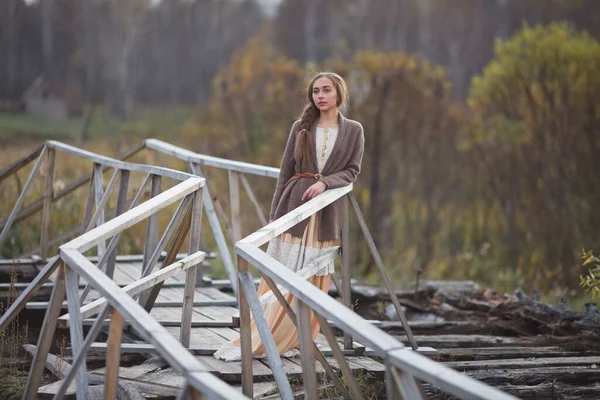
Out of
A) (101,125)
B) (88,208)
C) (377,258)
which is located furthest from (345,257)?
(101,125)

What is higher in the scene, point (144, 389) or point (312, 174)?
point (312, 174)

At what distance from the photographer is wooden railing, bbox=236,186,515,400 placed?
2584 mm

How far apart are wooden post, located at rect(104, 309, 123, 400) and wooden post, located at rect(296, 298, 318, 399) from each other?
2.30 feet

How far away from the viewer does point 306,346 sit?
3367mm

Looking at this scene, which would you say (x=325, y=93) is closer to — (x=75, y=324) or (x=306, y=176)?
(x=306, y=176)

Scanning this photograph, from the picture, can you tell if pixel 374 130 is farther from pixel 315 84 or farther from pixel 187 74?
pixel 187 74

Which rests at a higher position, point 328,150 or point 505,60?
point 505,60

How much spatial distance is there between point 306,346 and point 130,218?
1.19 meters

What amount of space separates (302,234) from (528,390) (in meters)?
1.45

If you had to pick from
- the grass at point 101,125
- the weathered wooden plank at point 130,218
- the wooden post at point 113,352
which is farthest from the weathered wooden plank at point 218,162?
the grass at point 101,125

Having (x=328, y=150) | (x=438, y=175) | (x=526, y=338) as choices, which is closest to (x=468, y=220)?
(x=438, y=175)

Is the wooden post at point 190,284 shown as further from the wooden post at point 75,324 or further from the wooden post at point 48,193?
the wooden post at point 48,193

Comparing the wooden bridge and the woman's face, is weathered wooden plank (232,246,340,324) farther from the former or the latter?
the woman's face

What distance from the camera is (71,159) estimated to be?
14.1 m
